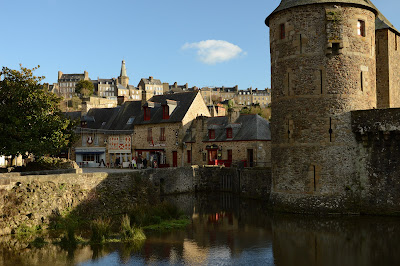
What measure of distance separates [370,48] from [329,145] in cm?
500

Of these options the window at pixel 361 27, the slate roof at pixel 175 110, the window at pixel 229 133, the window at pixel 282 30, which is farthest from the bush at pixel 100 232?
the slate roof at pixel 175 110

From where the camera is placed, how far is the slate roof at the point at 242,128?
3091 cm

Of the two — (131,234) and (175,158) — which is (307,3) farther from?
(175,158)

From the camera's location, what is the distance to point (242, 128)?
3212cm

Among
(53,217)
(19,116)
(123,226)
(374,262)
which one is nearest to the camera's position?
(374,262)

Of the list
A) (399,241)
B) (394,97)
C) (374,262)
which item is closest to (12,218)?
(374,262)

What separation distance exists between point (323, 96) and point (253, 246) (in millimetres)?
7823

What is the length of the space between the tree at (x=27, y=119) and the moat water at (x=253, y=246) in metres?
6.89

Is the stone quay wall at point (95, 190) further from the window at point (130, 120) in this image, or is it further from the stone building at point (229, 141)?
the window at point (130, 120)

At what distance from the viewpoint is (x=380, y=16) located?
21578 millimetres

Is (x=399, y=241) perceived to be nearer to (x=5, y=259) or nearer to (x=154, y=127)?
(x=5, y=259)

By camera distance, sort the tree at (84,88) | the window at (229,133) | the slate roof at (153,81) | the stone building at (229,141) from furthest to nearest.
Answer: the slate roof at (153,81), the tree at (84,88), the window at (229,133), the stone building at (229,141)

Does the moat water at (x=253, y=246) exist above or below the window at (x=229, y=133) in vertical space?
below

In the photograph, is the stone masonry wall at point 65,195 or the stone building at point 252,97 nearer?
the stone masonry wall at point 65,195
